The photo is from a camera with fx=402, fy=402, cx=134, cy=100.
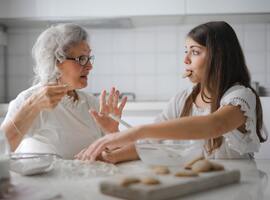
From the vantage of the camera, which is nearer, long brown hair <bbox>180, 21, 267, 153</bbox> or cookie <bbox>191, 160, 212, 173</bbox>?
cookie <bbox>191, 160, 212, 173</bbox>

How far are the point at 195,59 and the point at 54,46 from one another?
1.24ft

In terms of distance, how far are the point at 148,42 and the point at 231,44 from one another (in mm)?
1114

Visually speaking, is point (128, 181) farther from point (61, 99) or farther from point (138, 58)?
point (138, 58)

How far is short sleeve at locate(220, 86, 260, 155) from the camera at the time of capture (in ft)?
2.45

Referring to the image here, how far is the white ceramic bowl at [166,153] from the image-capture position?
0.52 meters

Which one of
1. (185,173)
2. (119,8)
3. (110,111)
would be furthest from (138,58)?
(185,173)

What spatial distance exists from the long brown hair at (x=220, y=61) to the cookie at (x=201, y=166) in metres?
0.32

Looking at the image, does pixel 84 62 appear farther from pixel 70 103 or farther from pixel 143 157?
pixel 143 157

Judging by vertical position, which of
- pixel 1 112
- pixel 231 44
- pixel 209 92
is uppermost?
pixel 231 44

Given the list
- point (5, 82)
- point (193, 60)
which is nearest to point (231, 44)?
point (193, 60)

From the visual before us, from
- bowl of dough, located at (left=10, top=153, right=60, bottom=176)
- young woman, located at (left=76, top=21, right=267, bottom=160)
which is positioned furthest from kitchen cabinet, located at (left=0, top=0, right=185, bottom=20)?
bowl of dough, located at (left=10, top=153, right=60, bottom=176)

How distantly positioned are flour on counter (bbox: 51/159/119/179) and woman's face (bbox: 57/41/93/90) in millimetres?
380

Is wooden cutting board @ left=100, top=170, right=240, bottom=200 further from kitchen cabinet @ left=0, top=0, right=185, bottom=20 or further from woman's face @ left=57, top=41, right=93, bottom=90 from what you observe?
kitchen cabinet @ left=0, top=0, right=185, bottom=20

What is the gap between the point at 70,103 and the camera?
3.38ft
